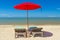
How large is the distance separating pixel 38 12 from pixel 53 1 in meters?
7.42

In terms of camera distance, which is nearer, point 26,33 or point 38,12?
point 26,33

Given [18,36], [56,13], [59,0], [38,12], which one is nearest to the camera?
[18,36]

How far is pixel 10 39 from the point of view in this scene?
8.01m

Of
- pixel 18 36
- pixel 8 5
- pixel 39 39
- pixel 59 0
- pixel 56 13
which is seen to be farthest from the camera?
pixel 56 13

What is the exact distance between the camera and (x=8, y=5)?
25172mm

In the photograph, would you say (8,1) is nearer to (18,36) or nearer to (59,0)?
(59,0)

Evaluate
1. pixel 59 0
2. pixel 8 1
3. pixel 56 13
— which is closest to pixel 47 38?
pixel 59 0

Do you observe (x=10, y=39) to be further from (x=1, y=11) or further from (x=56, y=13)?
(x=56, y=13)

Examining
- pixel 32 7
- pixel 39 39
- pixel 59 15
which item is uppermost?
pixel 59 15

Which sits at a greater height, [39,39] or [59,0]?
[59,0]

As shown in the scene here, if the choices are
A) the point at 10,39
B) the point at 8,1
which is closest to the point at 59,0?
the point at 8,1

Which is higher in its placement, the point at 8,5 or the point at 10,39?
the point at 8,5

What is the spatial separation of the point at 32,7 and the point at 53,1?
15.3m

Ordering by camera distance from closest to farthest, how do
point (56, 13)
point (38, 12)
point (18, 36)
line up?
point (18, 36)
point (38, 12)
point (56, 13)
